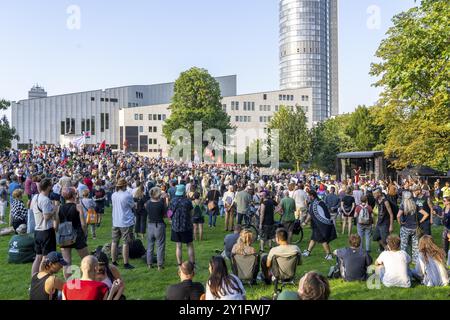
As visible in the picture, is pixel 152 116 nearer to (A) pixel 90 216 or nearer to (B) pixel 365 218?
(A) pixel 90 216

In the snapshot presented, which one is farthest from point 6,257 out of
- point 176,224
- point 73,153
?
point 73,153

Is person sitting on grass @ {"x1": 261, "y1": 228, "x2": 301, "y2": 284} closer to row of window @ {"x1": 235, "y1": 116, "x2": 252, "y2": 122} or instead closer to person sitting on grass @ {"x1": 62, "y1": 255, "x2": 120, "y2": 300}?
person sitting on grass @ {"x1": 62, "y1": 255, "x2": 120, "y2": 300}

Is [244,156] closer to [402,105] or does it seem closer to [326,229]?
[402,105]

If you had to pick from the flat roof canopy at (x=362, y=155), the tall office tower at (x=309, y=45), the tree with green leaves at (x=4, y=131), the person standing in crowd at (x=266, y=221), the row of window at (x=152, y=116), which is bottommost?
the person standing in crowd at (x=266, y=221)

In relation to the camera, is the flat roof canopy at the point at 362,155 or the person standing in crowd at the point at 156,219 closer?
the person standing in crowd at the point at 156,219

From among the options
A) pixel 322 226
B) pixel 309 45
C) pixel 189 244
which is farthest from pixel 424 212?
pixel 309 45

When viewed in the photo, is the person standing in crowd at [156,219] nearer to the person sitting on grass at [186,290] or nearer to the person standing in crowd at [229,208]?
the person sitting on grass at [186,290]

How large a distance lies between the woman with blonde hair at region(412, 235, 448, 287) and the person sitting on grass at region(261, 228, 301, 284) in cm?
215

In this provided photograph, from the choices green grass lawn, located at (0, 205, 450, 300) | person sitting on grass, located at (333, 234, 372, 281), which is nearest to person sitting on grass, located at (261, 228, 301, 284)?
green grass lawn, located at (0, 205, 450, 300)

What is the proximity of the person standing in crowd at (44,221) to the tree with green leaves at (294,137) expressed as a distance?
4800cm

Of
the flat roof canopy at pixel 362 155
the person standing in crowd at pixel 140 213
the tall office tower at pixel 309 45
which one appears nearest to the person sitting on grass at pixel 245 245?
the person standing in crowd at pixel 140 213

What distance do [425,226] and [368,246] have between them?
1536mm

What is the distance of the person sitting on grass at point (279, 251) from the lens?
7.50m

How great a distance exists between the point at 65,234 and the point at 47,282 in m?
2.40
